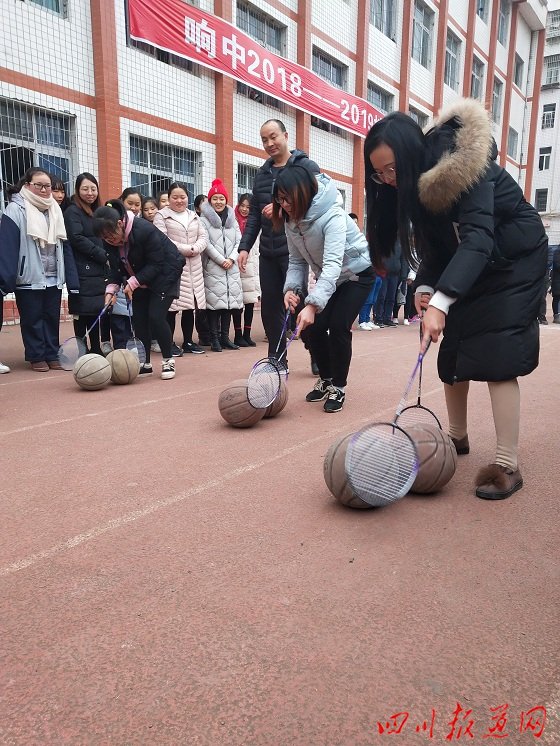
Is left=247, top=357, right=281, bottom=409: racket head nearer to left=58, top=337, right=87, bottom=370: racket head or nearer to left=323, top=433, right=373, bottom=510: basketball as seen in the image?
left=323, top=433, right=373, bottom=510: basketball

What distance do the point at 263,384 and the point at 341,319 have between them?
0.91m

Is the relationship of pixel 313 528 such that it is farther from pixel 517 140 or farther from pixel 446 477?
pixel 517 140

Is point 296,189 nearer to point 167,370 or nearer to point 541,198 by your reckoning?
point 167,370

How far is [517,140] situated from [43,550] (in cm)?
4080

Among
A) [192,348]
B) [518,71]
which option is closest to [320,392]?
[192,348]

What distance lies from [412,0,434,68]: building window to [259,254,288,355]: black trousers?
21.7m

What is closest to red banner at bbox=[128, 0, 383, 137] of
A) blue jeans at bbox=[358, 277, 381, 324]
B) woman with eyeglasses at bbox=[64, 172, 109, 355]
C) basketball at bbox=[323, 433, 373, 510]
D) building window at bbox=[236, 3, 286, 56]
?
building window at bbox=[236, 3, 286, 56]

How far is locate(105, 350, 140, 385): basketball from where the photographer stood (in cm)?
611

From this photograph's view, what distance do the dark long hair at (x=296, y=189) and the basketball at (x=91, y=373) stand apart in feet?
8.15

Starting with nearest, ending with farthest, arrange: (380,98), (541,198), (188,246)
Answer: (188,246) → (380,98) → (541,198)

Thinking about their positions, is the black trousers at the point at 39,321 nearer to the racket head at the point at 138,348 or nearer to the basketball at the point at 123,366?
the racket head at the point at 138,348

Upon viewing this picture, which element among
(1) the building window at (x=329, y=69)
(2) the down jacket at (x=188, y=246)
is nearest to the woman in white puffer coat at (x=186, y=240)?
(2) the down jacket at (x=188, y=246)

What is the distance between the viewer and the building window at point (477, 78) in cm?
2933

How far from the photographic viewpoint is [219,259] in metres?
8.28
